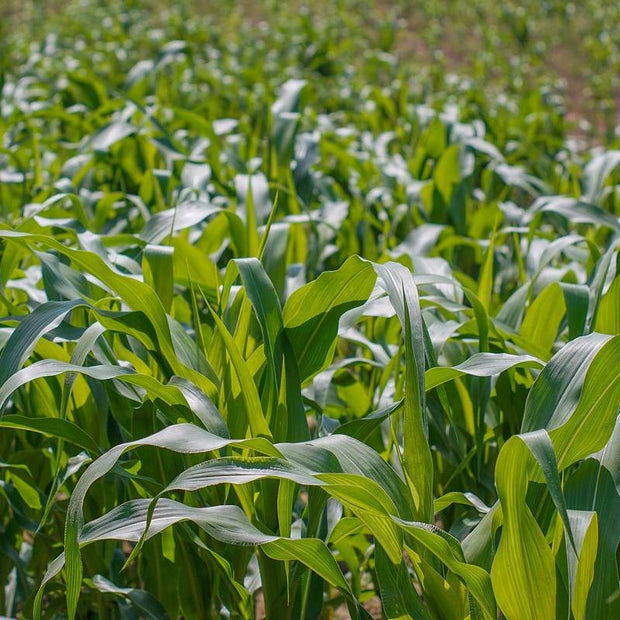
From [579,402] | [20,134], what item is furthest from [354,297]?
[20,134]

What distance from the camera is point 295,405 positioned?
1.29 metres

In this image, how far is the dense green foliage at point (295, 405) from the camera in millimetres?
1051

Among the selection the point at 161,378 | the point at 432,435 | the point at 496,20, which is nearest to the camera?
the point at 161,378

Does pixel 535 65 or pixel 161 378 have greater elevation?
pixel 161 378

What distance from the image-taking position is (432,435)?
5.36ft

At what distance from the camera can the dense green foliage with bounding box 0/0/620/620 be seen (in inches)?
41.4

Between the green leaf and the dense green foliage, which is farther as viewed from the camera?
the green leaf

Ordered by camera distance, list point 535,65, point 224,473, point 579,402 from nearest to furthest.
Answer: point 224,473 → point 579,402 → point 535,65

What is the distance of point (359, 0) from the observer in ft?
26.2

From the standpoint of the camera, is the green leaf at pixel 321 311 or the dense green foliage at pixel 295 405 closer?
the dense green foliage at pixel 295 405

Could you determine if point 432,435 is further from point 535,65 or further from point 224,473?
point 535,65

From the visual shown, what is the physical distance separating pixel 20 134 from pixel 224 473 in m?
2.81

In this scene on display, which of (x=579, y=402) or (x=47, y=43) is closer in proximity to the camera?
(x=579, y=402)

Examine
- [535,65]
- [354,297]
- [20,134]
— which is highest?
[354,297]
